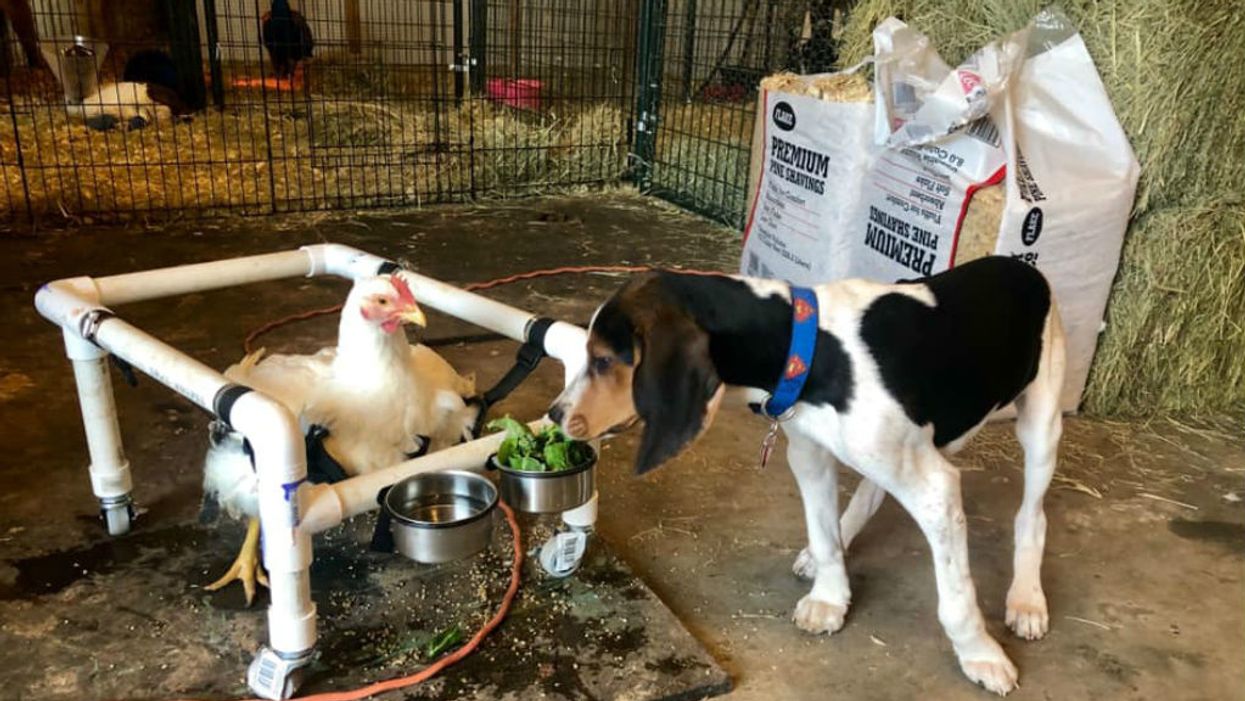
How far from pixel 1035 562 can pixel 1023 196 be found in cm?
135

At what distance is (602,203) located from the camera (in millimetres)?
6867

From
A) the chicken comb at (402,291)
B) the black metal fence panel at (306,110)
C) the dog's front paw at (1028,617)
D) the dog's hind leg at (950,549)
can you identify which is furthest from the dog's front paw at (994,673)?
the black metal fence panel at (306,110)

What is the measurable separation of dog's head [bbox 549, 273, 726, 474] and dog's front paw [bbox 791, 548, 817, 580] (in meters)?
0.87

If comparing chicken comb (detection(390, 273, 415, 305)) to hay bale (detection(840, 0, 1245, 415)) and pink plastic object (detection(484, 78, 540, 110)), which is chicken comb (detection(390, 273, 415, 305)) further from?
pink plastic object (detection(484, 78, 540, 110))

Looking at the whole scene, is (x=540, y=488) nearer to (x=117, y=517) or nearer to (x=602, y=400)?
(x=602, y=400)

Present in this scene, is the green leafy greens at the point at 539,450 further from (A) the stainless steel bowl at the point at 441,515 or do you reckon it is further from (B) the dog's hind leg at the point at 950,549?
(B) the dog's hind leg at the point at 950,549

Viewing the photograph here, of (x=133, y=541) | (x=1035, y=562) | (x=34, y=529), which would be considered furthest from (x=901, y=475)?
(x=34, y=529)

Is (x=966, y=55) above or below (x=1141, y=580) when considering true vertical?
above

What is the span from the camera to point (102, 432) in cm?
260

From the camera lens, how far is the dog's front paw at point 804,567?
2674 millimetres

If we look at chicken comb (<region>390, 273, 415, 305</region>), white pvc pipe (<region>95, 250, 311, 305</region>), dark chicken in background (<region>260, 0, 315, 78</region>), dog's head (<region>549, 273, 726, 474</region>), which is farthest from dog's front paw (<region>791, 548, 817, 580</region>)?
dark chicken in background (<region>260, 0, 315, 78</region>)

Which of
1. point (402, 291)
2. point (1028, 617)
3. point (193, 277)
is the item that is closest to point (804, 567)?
point (1028, 617)

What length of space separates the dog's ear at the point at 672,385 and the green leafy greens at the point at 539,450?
0.99 feet

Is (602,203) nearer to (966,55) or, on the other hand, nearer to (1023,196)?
(966,55)
